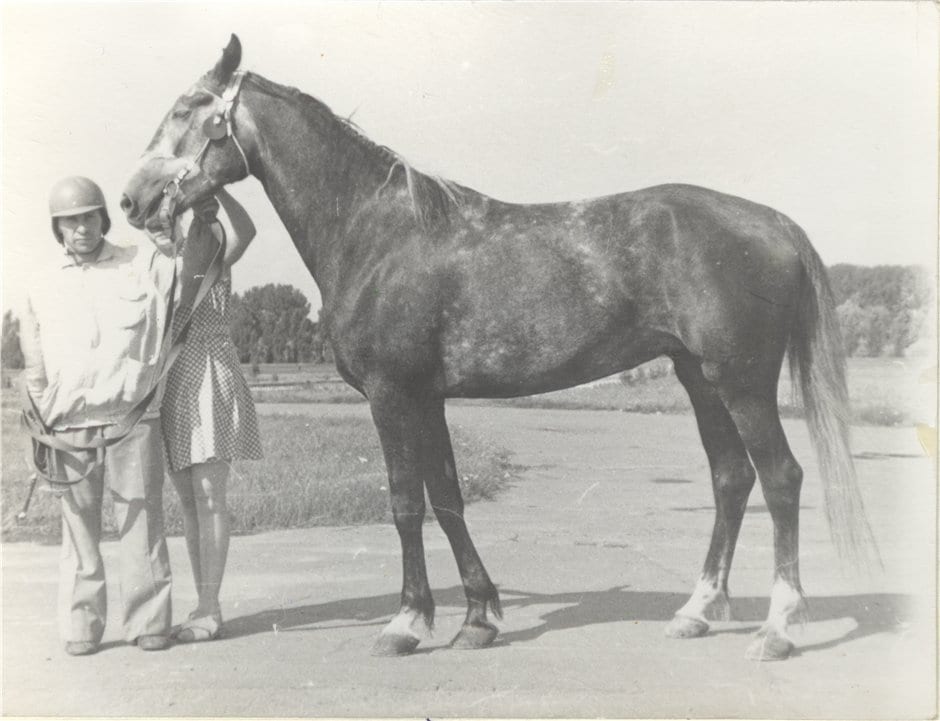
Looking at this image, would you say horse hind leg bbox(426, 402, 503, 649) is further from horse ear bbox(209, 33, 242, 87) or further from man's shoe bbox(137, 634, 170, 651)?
horse ear bbox(209, 33, 242, 87)

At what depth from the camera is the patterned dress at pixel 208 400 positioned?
4.25 m

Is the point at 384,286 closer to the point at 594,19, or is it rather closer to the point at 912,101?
the point at 594,19

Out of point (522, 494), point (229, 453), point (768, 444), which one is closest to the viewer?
point (768, 444)

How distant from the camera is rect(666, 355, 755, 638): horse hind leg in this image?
14.3 ft

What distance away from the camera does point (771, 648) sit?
4.00 meters

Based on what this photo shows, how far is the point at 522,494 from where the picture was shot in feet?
19.3

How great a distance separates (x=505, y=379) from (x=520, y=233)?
645 millimetres

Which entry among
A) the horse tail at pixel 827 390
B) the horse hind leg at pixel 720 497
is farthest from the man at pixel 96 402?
the horse tail at pixel 827 390

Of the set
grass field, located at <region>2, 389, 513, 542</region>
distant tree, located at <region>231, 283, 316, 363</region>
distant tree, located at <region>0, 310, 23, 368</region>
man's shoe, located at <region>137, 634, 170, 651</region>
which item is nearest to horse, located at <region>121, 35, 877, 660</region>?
man's shoe, located at <region>137, 634, 170, 651</region>

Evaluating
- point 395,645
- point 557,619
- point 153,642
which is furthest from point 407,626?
point 153,642

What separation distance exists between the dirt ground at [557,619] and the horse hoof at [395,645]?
5 cm

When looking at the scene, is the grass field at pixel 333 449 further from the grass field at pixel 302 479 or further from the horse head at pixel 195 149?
the horse head at pixel 195 149

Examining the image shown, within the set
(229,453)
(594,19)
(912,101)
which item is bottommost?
(229,453)

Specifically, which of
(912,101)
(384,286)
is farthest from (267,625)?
(912,101)
